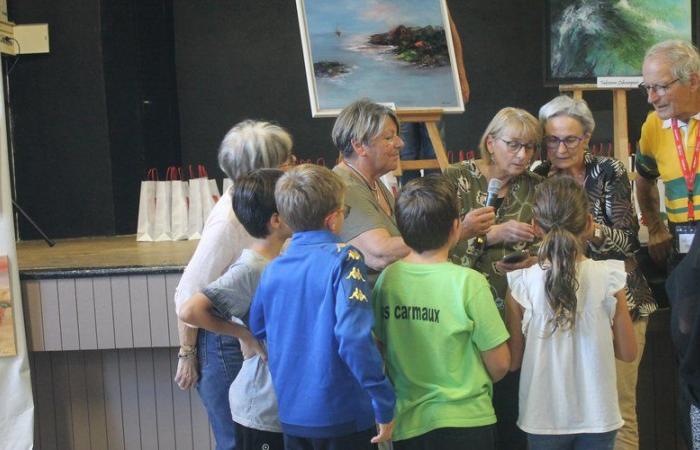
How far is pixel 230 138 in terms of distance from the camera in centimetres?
248

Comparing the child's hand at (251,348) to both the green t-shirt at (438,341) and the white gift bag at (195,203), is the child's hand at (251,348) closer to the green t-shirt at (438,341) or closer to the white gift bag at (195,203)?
the green t-shirt at (438,341)

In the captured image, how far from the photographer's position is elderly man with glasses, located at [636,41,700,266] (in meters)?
2.62

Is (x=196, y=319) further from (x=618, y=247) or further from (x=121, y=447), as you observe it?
(x=121, y=447)

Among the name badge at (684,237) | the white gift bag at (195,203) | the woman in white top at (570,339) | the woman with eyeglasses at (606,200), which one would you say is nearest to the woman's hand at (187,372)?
the woman in white top at (570,339)

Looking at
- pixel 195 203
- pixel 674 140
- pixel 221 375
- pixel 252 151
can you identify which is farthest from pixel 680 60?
pixel 195 203

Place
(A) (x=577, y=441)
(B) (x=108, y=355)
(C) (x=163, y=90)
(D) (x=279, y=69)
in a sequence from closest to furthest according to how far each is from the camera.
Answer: (A) (x=577, y=441), (B) (x=108, y=355), (C) (x=163, y=90), (D) (x=279, y=69)

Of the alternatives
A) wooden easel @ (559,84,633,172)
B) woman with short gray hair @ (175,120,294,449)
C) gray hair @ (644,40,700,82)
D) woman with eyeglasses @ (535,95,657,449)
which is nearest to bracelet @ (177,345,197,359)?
woman with short gray hair @ (175,120,294,449)

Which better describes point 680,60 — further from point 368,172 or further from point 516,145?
point 368,172

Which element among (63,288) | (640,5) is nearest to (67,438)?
(63,288)

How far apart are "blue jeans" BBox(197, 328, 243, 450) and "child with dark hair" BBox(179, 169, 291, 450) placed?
236mm

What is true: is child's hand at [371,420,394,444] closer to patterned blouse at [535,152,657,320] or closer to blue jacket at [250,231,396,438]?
blue jacket at [250,231,396,438]

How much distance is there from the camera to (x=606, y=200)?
259 cm

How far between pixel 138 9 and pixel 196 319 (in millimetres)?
4190

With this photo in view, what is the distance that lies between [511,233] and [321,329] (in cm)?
77
